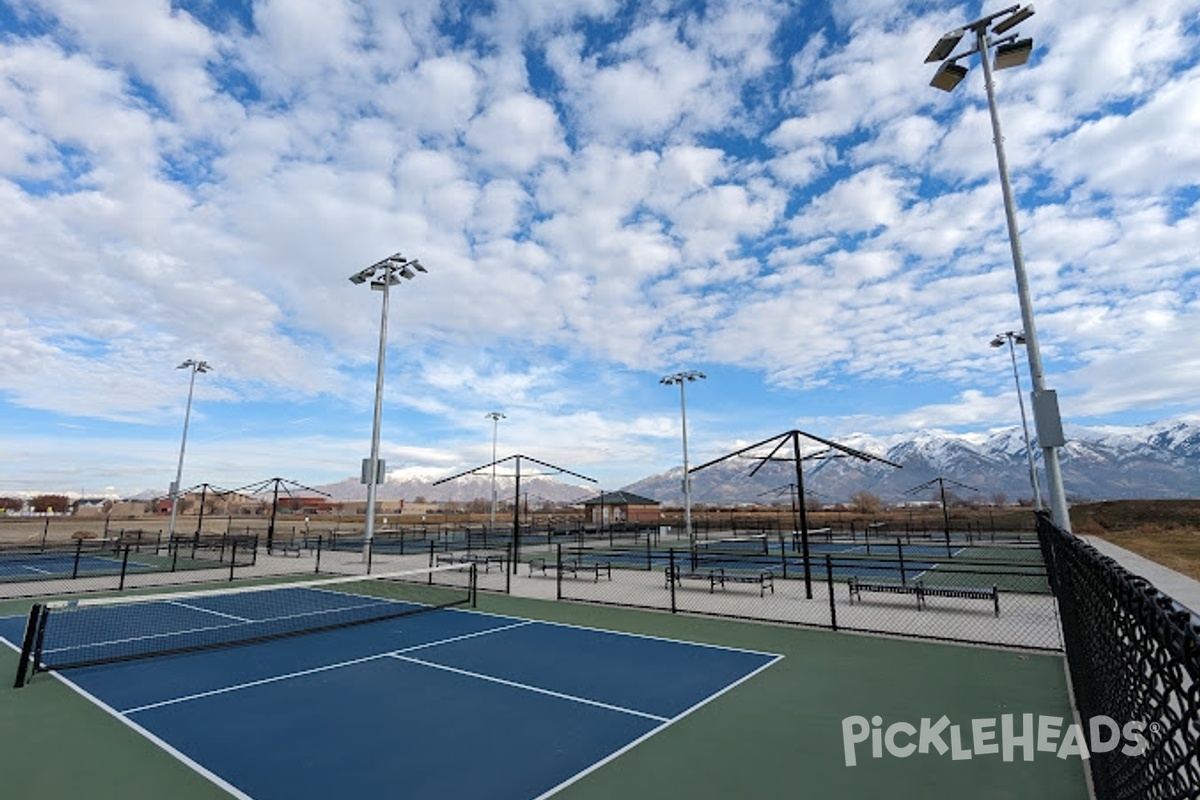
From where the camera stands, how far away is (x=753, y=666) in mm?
9078

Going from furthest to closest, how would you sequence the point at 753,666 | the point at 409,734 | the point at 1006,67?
the point at 1006,67, the point at 753,666, the point at 409,734

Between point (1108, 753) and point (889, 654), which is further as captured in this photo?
point (889, 654)

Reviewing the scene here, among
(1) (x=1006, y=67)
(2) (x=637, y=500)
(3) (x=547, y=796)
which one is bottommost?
(3) (x=547, y=796)

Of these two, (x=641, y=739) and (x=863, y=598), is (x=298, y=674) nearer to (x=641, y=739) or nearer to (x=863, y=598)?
(x=641, y=739)

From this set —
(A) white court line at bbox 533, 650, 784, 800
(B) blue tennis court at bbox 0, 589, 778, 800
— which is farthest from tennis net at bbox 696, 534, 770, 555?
(A) white court line at bbox 533, 650, 784, 800

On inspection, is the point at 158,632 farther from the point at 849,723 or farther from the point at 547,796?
the point at 849,723

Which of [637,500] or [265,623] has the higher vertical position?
[637,500]

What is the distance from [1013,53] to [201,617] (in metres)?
20.2

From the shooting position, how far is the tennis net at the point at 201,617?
365 inches

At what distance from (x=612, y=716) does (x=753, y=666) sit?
10.0 feet

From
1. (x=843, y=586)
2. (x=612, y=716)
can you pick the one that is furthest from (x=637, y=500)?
(x=612, y=716)

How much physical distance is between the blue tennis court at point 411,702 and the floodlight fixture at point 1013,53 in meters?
11.8

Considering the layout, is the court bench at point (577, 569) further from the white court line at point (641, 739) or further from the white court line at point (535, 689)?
the white court line at point (641, 739)

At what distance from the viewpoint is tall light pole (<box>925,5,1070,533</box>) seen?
9.75 metres
